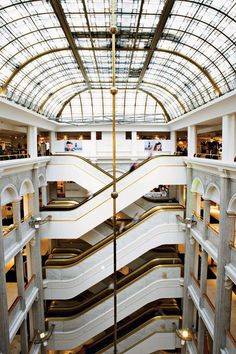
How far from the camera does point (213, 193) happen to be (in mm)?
12828

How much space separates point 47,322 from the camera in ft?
53.5

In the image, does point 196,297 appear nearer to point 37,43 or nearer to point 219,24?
point 219,24

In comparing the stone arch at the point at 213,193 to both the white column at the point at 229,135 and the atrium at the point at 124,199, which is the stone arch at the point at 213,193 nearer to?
the atrium at the point at 124,199

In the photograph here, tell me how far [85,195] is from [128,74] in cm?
1196

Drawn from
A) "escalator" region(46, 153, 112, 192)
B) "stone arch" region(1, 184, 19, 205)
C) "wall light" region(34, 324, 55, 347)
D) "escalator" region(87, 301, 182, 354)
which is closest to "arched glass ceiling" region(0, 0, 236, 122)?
"escalator" region(46, 153, 112, 192)

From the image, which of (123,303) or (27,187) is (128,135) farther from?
(123,303)

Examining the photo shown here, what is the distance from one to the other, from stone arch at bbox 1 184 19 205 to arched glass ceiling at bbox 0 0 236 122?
595 cm

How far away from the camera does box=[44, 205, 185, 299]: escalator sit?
15.7 m

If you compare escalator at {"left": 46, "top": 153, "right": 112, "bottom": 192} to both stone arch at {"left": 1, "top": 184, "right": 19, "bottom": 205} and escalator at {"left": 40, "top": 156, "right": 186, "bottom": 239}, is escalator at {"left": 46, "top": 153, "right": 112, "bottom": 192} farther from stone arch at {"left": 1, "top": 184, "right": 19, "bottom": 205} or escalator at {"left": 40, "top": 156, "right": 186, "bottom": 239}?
stone arch at {"left": 1, "top": 184, "right": 19, "bottom": 205}

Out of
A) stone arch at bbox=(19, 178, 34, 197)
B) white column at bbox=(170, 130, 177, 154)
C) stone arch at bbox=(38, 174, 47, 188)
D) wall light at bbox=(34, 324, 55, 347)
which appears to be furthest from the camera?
white column at bbox=(170, 130, 177, 154)

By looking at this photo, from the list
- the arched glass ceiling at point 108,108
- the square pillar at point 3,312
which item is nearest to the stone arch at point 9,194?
the square pillar at point 3,312

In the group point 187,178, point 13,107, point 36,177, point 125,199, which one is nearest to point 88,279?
point 125,199

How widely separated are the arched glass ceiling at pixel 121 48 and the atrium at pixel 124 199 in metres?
0.08

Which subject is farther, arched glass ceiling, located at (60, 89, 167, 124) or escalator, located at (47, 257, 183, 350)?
arched glass ceiling, located at (60, 89, 167, 124)
